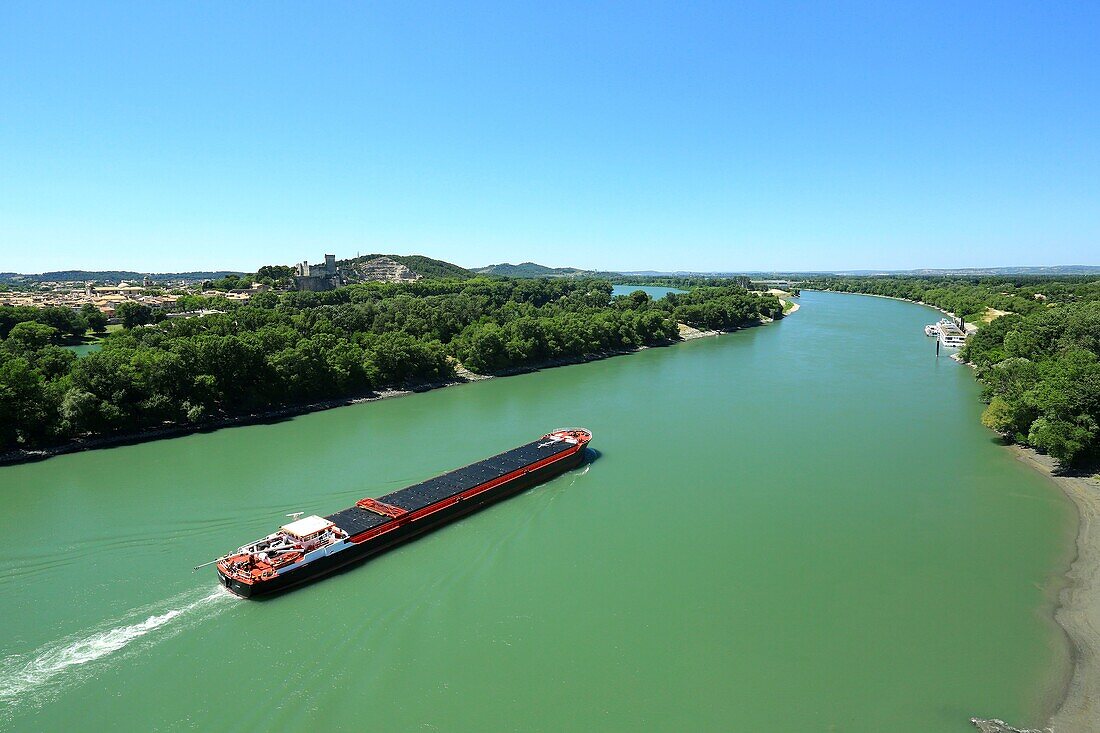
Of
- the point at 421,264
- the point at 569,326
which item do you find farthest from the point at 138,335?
the point at 421,264

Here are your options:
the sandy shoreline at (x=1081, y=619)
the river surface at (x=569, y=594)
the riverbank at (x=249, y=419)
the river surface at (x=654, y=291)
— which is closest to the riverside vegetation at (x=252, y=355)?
the riverbank at (x=249, y=419)

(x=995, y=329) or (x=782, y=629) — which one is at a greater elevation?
(x=995, y=329)

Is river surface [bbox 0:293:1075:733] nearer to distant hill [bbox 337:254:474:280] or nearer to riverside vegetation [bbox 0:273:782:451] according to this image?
riverside vegetation [bbox 0:273:782:451]

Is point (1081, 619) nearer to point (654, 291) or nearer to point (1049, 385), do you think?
point (1049, 385)

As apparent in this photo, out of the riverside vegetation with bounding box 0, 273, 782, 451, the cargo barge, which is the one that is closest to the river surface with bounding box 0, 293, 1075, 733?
the cargo barge

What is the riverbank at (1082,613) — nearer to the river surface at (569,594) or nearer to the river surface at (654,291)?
the river surface at (569,594)

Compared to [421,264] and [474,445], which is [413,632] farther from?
[421,264]
